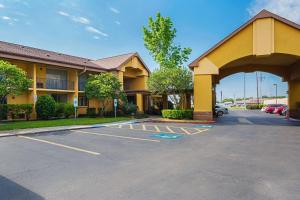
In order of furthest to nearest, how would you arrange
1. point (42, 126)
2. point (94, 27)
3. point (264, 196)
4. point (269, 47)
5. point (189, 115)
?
point (94, 27) < point (189, 115) < point (269, 47) < point (42, 126) < point (264, 196)

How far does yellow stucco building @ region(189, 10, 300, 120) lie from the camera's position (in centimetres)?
1862

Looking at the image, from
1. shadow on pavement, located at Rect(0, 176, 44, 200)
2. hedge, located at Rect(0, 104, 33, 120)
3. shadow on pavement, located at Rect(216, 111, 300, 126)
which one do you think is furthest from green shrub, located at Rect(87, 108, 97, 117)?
shadow on pavement, located at Rect(0, 176, 44, 200)

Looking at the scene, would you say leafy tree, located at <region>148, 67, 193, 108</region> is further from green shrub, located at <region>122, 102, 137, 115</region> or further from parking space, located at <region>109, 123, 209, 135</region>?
parking space, located at <region>109, 123, 209, 135</region>

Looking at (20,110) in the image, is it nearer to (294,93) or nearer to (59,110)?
(59,110)

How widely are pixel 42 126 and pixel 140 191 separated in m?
13.5

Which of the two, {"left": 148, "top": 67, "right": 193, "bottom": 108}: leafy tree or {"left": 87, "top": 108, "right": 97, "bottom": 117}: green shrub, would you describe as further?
{"left": 87, "top": 108, "right": 97, "bottom": 117}: green shrub

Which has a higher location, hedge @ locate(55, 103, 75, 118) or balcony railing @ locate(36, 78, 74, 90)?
balcony railing @ locate(36, 78, 74, 90)

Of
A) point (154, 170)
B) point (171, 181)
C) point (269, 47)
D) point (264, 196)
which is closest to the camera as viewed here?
point (264, 196)

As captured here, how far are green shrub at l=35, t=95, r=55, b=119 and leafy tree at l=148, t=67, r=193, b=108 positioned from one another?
32.8 ft

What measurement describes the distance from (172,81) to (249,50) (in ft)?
24.0

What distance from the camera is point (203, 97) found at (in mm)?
21172

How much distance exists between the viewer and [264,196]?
4.39m

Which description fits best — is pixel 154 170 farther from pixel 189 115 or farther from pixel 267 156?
pixel 189 115

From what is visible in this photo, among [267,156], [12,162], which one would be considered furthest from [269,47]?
[12,162]
